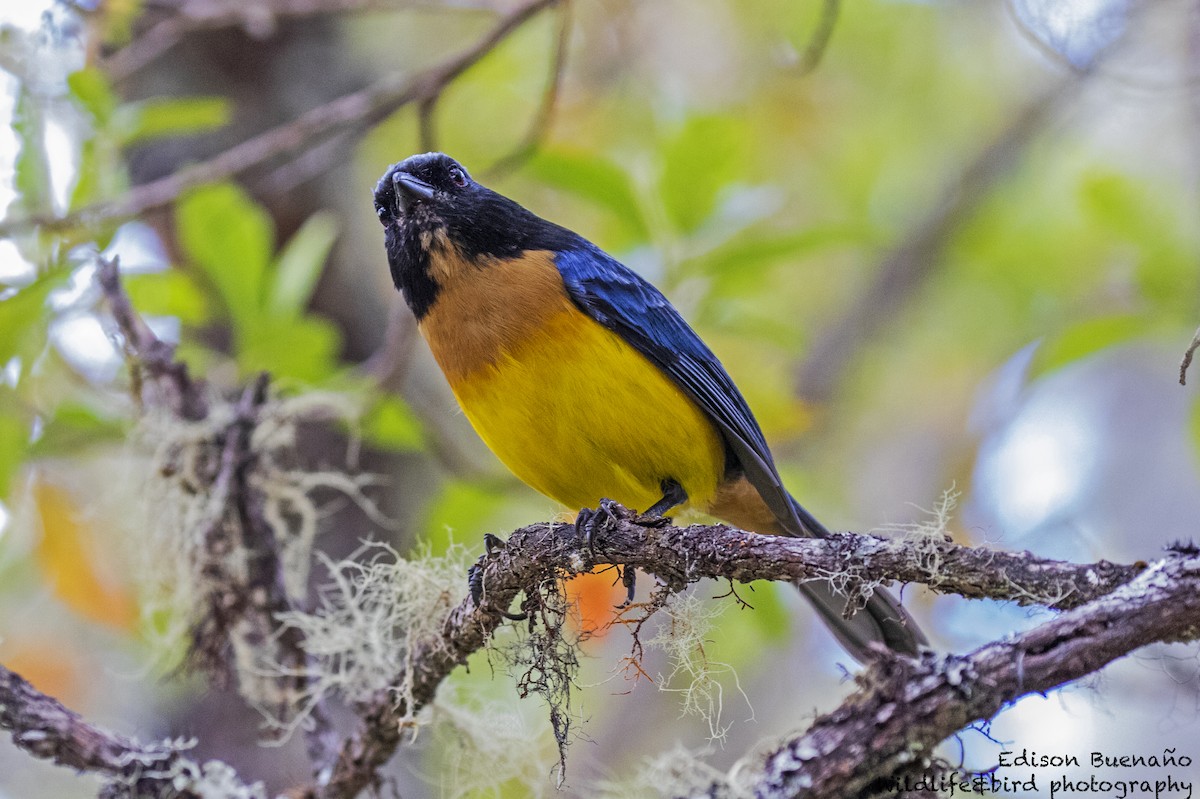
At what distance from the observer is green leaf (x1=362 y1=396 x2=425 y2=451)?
4.54 m

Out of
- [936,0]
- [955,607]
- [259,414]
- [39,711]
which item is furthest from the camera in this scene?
[936,0]

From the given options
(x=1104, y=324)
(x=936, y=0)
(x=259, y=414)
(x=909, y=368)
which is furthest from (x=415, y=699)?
(x=936, y=0)

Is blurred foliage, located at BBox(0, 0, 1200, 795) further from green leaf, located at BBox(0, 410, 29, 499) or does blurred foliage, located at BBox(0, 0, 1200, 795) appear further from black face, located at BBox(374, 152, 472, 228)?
black face, located at BBox(374, 152, 472, 228)

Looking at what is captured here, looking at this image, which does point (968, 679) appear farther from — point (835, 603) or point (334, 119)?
point (334, 119)

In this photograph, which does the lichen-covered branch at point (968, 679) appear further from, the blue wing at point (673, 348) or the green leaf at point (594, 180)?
the green leaf at point (594, 180)

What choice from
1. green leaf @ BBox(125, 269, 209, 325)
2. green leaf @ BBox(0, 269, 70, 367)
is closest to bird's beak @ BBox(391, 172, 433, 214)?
green leaf @ BBox(125, 269, 209, 325)

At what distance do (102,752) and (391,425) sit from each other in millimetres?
2101

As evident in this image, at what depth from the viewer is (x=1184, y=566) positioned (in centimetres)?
183

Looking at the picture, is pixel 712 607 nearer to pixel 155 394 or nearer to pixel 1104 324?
pixel 155 394

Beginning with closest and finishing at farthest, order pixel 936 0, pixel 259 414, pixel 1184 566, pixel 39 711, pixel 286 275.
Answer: pixel 1184 566, pixel 39 711, pixel 259 414, pixel 286 275, pixel 936 0

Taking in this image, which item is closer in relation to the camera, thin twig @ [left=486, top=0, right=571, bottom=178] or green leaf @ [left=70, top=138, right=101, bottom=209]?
green leaf @ [left=70, top=138, right=101, bottom=209]

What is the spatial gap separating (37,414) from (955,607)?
4.63 metres

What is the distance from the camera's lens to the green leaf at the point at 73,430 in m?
4.03

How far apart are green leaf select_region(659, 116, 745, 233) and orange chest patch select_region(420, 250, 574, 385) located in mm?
951
